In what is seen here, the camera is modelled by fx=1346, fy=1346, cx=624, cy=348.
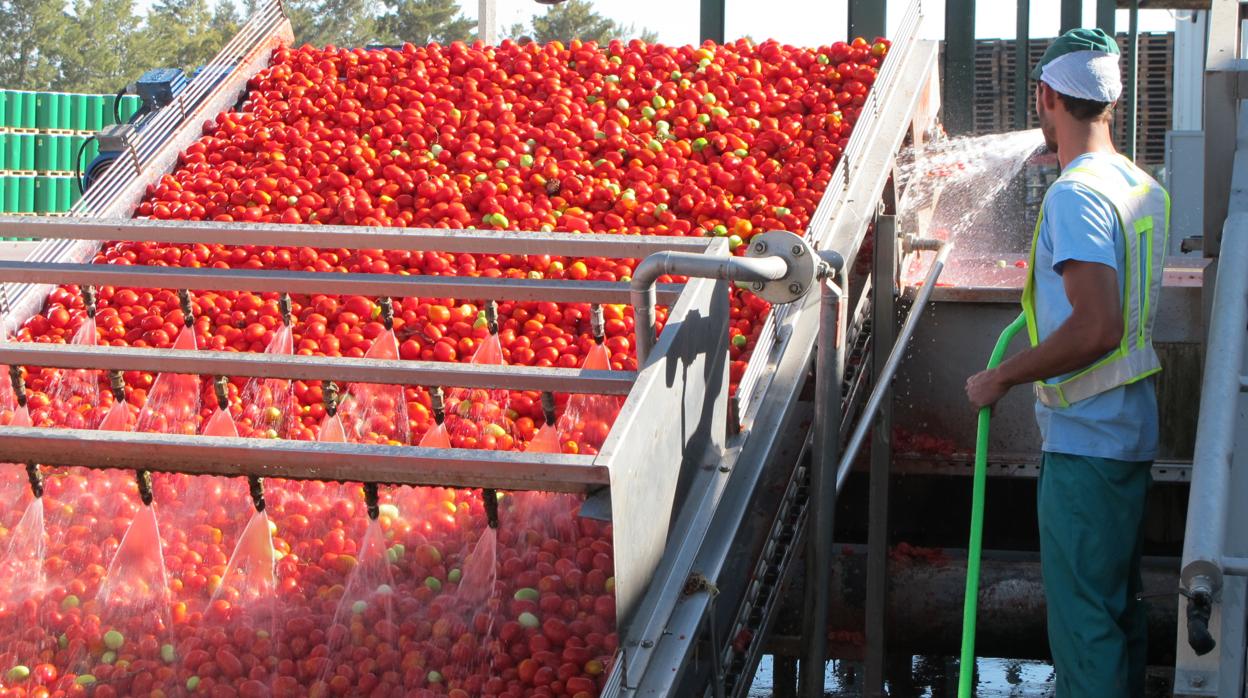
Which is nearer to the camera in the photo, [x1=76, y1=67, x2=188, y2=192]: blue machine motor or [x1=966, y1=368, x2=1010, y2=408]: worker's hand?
[x1=966, y1=368, x2=1010, y2=408]: worker's hand

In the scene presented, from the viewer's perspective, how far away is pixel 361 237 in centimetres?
345

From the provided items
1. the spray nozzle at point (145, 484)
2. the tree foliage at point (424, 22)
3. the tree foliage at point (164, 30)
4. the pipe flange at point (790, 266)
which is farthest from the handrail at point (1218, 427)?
the tree foliage at point (424, 22)

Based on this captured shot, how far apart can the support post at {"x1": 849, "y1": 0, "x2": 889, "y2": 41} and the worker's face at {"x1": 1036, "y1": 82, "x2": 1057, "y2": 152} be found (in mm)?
5260

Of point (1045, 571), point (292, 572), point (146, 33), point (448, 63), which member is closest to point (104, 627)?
point (292, 572)

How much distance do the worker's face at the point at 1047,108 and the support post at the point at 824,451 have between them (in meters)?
0.62

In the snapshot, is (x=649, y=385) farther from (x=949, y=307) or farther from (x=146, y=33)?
(x=146, y=33)

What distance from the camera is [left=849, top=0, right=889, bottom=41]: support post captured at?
8.15 meters

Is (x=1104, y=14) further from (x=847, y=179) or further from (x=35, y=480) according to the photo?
(x=35, y=480)

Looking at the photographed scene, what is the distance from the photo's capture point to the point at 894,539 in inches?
207

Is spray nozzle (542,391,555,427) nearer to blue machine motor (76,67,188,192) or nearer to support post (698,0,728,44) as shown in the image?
blue machine motor (76,67,188,192)

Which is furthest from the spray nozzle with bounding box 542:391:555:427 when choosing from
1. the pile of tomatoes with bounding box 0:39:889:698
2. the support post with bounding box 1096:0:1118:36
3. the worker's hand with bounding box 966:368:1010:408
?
Answer: the support post with bounding box 1096:0:1118:36

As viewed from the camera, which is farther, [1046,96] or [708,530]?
[708,530]

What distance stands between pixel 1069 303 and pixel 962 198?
3454 mm

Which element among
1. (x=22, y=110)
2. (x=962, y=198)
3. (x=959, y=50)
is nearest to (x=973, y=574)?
(x=962, y=198)
